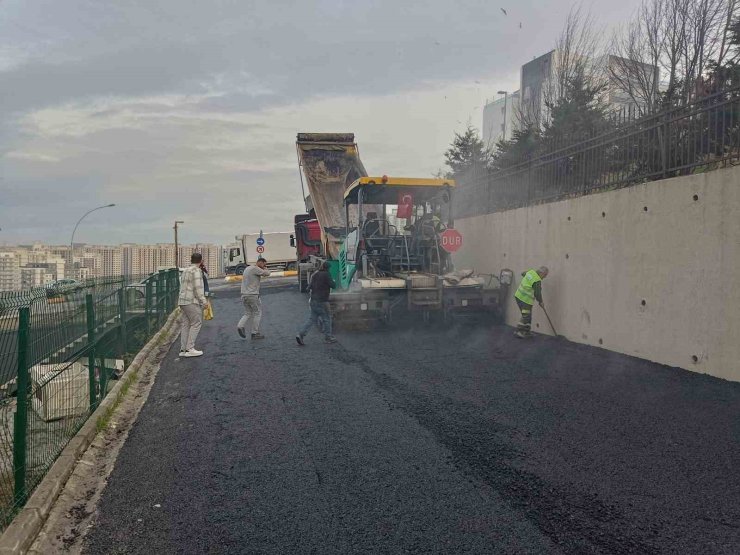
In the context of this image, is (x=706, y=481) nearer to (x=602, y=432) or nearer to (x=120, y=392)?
(x=602, y=432)

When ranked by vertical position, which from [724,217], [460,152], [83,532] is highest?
[460,152]

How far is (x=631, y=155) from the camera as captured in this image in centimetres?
816

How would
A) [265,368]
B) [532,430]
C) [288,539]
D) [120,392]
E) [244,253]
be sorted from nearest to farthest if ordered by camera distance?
1. [288,539]
2. [532,430]
3. [120,392]
4. [265,368]
5. [244,253]

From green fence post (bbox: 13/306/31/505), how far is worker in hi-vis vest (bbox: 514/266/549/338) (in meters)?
7.79

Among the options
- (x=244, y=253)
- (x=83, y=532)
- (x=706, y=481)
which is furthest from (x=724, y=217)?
(x=244, y=253)

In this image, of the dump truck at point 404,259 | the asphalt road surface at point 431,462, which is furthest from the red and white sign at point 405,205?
the asphalt road surface at point 431,462

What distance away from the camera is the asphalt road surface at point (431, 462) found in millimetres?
3098

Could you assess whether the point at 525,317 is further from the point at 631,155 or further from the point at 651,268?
the point at 631,155

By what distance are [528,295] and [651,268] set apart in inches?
98.9

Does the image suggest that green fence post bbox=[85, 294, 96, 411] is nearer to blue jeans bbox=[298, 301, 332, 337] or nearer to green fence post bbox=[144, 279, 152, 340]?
blue jeans bbox=[298, 301, 332, 337]

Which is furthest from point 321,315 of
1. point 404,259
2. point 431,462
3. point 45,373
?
point 431,462

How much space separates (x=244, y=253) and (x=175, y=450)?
31.6 metres

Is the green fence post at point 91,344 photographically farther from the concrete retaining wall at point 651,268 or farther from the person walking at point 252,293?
the concrete retaining wall at point 651,268

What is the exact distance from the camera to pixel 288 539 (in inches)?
120
